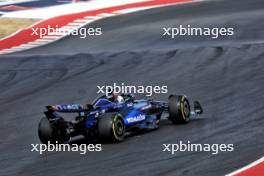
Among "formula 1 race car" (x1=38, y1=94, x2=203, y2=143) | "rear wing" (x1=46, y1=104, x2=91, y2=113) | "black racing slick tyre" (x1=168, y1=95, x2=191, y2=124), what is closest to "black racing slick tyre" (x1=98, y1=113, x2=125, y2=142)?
"formula 1 race car" (x1=38, y1=94, x2=203, y2=143)

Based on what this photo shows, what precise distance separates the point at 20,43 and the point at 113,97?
15901mm

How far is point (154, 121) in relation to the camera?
13633mm

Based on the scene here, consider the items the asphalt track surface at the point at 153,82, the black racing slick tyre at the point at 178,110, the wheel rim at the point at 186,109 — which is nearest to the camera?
the asphalt track surface at the point at 153,82

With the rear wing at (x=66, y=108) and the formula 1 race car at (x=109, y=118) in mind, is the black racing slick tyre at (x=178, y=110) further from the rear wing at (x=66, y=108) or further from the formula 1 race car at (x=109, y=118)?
the rear wing at (x=66, y=108)

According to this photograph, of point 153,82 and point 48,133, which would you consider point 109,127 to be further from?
point 153,82

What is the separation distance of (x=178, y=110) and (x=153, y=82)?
17.6ft

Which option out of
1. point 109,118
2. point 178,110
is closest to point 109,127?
point 109,118

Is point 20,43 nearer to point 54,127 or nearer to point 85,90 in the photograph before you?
point 85,90

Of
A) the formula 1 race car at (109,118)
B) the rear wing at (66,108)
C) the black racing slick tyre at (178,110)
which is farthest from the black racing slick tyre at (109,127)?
the black racing slick tyre at (178,110)

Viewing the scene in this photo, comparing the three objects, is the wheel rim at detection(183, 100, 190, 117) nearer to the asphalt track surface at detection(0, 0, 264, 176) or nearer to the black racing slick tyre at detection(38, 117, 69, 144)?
the asphalt track surface at detection(0, 0, 264, 176)

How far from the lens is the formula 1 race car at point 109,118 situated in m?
12.3

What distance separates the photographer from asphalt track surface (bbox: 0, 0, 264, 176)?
10891 mm

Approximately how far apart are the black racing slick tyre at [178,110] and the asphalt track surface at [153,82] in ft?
0.52

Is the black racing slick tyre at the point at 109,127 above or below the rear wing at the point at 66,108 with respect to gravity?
below
